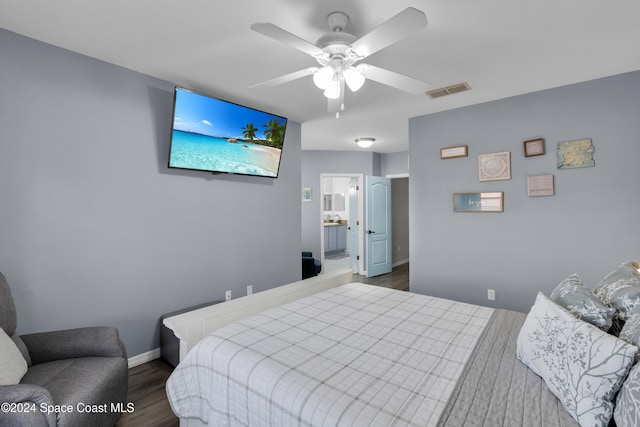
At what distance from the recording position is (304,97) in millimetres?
3145

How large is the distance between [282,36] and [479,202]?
2802 mm

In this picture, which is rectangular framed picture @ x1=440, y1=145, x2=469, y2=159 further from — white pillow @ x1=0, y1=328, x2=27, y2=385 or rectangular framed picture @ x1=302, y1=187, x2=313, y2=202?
white pillow @ x1=0, y1=328, x2=27, y2=385

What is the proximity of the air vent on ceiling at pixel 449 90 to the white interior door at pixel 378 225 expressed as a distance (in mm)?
2636

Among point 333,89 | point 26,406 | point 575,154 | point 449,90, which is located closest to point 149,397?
point 26,406

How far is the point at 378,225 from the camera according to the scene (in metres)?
5.84

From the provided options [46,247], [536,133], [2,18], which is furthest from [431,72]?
[46,247]

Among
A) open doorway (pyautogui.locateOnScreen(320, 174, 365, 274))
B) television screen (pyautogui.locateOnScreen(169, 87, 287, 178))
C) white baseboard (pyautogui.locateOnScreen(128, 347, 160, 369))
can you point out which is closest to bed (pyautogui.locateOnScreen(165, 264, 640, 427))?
white baseboard (pyautogui.locateOnScreen(128, 347, 160, 369))

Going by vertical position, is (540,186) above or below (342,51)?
below

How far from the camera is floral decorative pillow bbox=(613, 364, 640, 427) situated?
83 cm

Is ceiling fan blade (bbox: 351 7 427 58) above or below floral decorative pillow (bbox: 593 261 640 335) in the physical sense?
above

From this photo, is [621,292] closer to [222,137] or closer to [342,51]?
[342,51]

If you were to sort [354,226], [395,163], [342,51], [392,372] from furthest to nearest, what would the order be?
[354,226], [395,163], [342,51], [392,372]

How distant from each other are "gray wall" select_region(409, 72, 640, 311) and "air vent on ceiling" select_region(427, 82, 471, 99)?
541mm

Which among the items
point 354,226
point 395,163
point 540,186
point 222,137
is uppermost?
point 395,163
